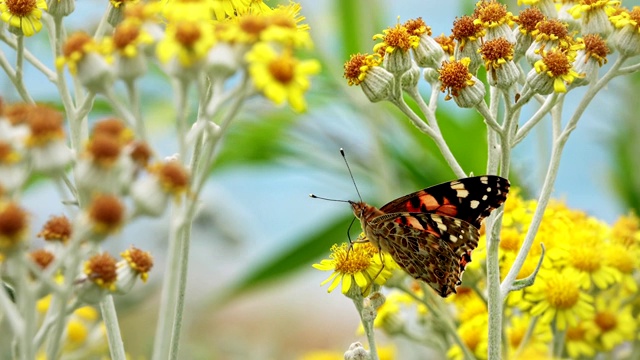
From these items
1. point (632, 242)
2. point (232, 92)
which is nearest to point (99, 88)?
point (232, 92)

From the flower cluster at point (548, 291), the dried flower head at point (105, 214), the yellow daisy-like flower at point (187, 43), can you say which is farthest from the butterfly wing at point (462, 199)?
the dried flower head at point (105, 214)

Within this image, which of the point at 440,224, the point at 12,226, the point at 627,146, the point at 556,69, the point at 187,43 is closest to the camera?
the point at 12,226

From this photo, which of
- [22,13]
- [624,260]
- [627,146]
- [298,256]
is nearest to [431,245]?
[624,260]

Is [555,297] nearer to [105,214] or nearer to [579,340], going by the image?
[579,340]

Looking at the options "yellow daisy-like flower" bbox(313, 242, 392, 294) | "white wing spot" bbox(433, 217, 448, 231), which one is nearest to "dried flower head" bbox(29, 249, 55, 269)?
"yellow daisy-like flower" bbox(313, 242, 392, 294)

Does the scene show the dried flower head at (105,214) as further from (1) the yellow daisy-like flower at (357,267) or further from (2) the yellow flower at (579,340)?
(2) the yellow flower at (579,340)

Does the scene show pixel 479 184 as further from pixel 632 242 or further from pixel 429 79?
pixel 632 242

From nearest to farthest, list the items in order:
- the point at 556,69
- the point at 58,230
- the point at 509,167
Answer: the point at 58,230 → the point at 556,69 → the point at 509,167
